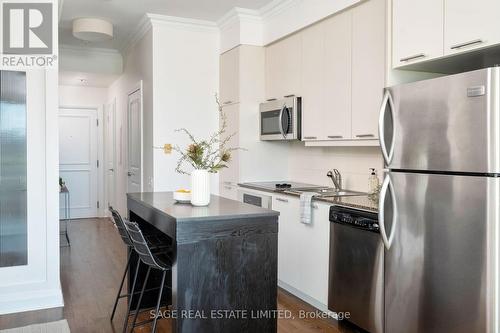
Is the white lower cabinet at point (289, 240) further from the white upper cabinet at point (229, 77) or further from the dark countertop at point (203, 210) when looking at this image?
the white upper cabinet at point (229, 77)

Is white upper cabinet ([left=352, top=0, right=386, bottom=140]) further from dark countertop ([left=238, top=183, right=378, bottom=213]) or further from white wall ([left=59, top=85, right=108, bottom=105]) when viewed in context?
white wall ([left=59, top=85, right=108, bottom=105])

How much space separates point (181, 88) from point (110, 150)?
3266mm

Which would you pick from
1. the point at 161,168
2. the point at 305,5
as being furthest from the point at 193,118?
the point at 305,5

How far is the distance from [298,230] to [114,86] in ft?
16.7

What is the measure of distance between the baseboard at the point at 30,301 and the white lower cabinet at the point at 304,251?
1958 millimetres

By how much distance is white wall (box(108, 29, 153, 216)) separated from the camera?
16.8 feet

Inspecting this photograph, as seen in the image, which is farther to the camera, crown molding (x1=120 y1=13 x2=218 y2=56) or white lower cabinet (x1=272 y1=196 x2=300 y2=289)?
crown molding (x1=120 y1=13 x2=218 y2=56)

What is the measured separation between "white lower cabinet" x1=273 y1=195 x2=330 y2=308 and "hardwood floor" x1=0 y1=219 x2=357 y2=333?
0.49 feet

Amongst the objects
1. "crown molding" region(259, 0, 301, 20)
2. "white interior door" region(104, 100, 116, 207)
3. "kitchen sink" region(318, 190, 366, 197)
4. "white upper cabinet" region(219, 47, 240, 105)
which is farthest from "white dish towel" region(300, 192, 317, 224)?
"white interior door" region(104, 100, 116, 207)

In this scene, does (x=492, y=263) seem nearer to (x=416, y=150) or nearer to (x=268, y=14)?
(x=416, y=150)

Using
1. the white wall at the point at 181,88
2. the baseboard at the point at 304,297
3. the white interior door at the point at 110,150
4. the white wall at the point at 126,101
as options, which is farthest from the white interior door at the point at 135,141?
the baseboard at the point at 304,297

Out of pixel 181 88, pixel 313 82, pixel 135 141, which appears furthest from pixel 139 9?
pixel 313 82

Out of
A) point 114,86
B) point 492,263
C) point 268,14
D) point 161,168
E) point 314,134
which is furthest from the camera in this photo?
point 114,86

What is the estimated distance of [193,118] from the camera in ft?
17.0
